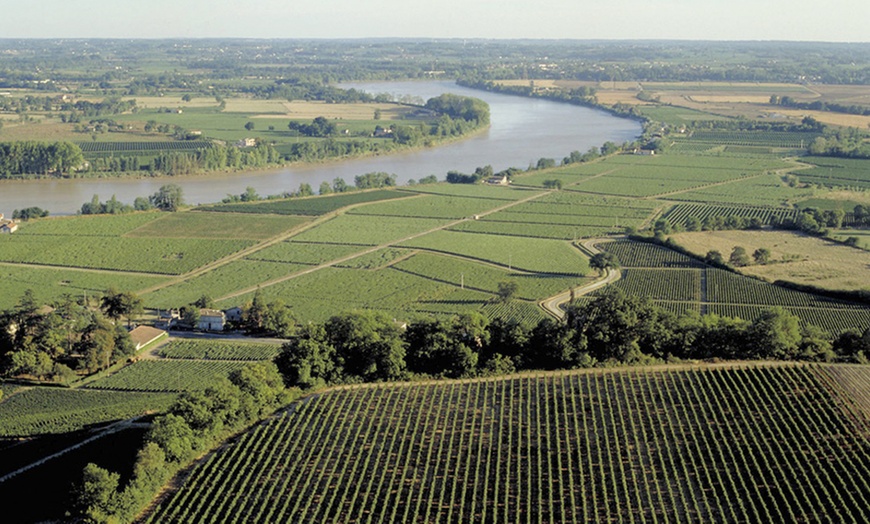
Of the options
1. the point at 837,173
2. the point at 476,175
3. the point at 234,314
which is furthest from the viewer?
the point at 837,173

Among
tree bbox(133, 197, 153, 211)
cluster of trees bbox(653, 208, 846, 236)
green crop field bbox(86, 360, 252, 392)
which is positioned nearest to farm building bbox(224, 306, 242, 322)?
green crop field bbox(86, 360, 252, 392)

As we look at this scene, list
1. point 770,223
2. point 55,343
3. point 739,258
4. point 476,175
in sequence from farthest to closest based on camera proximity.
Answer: point 476,175
point 770,223
point 739,258
point 55,343

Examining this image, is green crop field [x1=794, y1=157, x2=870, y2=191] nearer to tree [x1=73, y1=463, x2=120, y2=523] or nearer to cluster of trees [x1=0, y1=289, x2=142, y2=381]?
cluster of trees [x1=0, y1=289, x2=142, y2=381]

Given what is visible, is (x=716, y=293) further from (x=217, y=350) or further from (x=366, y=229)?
(x=217, y=350)

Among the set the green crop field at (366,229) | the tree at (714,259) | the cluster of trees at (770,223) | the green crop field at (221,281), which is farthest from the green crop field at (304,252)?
the tree at (714,259)

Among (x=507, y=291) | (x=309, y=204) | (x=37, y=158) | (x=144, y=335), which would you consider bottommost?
(x=144, y=335)

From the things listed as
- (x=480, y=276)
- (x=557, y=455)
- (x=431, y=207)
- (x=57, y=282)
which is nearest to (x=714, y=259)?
(x=480, y=276)

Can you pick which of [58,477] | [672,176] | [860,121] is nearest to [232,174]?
[672,176]
